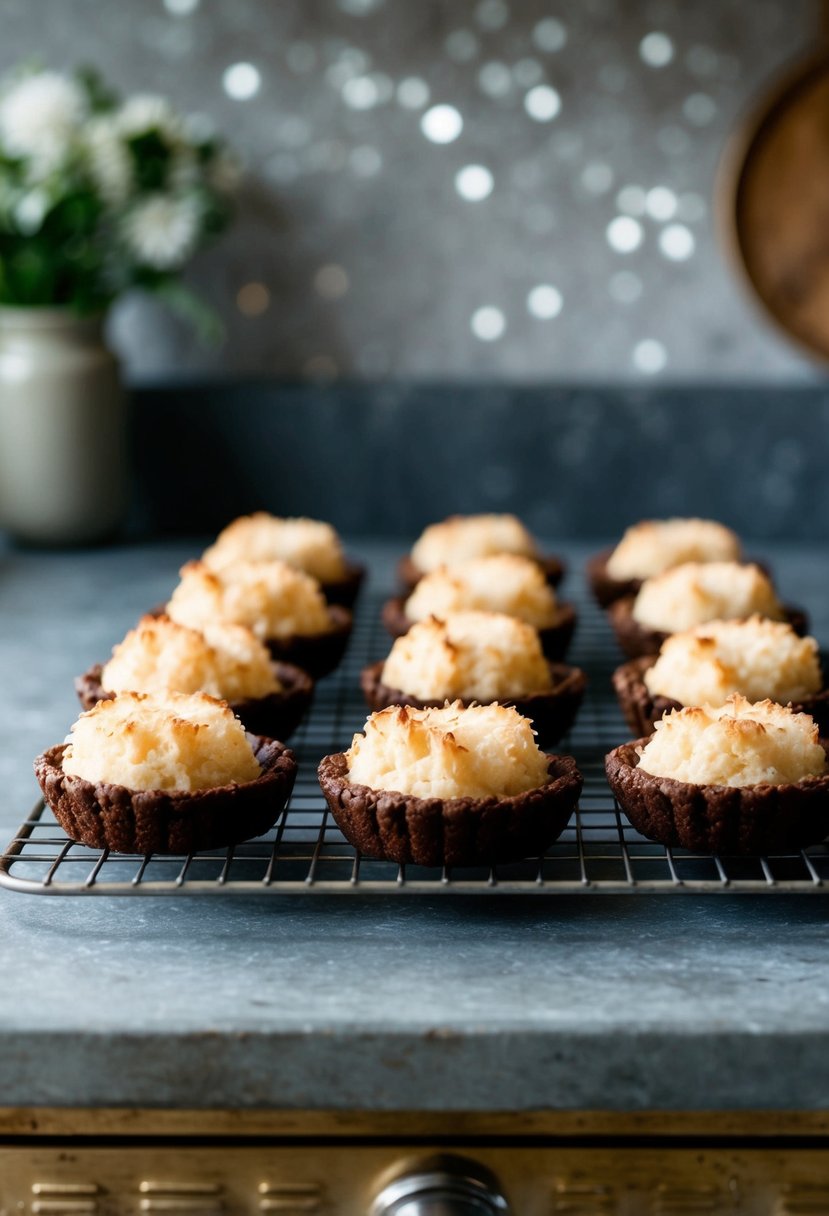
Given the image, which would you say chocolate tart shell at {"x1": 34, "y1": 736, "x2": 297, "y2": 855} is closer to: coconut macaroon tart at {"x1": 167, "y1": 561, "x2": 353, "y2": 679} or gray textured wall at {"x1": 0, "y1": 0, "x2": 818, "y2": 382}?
coconut macaroon tart at {"x1": 167, "y1": 561, "x2": 353, "y2": 679}

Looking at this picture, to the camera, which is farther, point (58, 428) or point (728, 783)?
point (58, 428)

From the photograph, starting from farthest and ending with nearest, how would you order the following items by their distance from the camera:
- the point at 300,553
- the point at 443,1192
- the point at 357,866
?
the point at 300,553 < the point at 357,866 < the point at 443,1192

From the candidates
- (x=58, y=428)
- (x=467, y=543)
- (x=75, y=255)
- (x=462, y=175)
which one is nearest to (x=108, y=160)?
(x=75, y=255)

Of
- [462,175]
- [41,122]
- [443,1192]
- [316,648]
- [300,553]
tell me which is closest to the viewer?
[443,1192]

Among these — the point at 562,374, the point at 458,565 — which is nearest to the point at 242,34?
the point at 562,374

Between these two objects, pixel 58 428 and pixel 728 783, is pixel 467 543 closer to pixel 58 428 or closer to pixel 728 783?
pixel 58 428

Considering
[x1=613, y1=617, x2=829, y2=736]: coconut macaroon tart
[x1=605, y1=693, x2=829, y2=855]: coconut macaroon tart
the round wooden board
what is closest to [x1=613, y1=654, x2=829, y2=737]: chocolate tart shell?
[x1=613, y1=617, x2=829, y2=736]: coconut macaroon tart

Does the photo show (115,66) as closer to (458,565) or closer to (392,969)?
(458,565)
